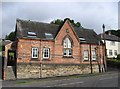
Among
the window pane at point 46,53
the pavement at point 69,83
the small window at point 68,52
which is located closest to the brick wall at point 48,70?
the window pane at point 46,53

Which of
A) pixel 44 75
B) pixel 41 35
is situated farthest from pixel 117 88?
pixel 41 35

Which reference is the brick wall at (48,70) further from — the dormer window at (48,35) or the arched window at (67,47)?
the dormer window at (48,35)

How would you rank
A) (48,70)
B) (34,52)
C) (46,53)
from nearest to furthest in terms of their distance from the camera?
(34,52), (48,70), (46,53)

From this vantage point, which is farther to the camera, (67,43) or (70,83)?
(67,43)

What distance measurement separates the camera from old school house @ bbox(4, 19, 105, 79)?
2830cm

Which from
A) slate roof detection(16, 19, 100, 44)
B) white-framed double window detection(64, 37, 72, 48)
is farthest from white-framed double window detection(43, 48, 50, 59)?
white-framed double window detection(64, 37, 72, 48)

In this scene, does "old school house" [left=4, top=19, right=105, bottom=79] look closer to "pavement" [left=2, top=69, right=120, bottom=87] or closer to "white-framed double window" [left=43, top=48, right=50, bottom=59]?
"white-framed double window" [left=43, top=48, right=50, bottom=59]

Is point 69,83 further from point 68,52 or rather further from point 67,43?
point 67,43

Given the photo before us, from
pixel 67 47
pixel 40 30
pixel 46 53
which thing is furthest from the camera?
pixel 67 47

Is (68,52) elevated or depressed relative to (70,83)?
elevated

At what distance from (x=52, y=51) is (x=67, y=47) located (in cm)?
297

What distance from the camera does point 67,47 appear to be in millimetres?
32438

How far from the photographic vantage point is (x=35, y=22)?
110 feet

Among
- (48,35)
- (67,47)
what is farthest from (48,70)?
(48,35)
